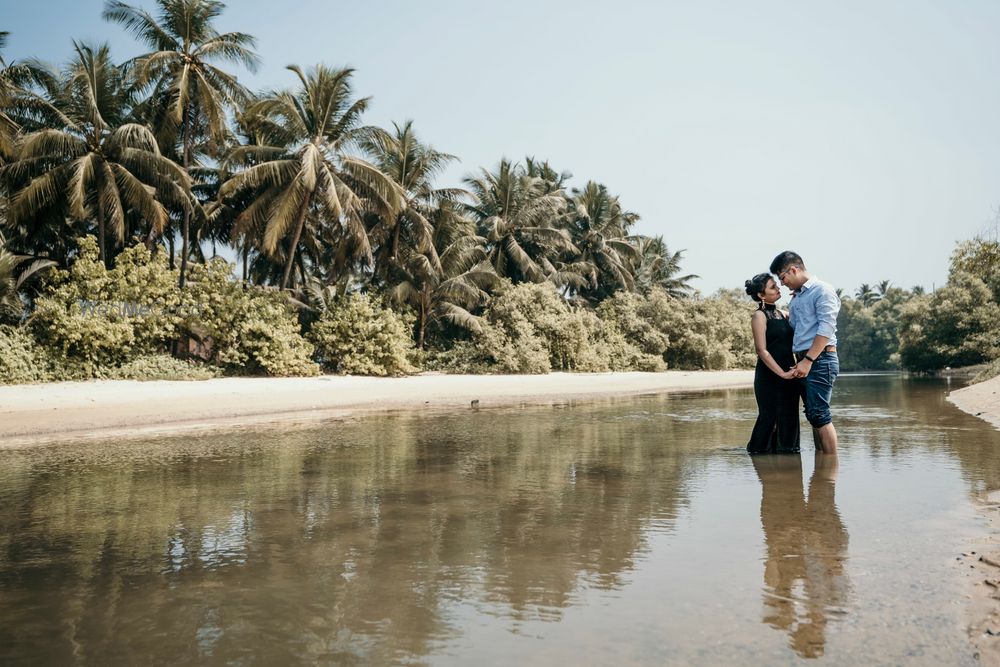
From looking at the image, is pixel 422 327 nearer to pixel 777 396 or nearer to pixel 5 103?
pixel 5 103

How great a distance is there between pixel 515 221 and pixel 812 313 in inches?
1169

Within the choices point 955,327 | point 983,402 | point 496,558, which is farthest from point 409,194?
point 955,327

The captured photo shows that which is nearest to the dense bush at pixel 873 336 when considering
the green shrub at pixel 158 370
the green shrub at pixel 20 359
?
the green shrub at pixel 158 370

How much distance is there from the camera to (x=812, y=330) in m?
6.61

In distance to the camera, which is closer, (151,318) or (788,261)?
(788,261)

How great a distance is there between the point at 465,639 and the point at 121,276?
21.7m

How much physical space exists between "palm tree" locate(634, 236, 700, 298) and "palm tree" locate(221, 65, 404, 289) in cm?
2697

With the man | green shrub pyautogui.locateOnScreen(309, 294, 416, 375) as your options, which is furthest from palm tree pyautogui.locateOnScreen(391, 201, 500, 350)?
the man

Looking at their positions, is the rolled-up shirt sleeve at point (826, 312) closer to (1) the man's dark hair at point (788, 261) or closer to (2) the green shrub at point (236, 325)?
(1) the man's dark hair at point (788, 261)

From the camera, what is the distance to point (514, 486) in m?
6.21

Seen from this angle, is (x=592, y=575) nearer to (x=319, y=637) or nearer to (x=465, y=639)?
(x=465, y=639)

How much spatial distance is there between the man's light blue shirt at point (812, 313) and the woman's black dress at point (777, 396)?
16cm

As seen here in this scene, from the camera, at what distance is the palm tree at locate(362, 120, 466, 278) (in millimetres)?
29383

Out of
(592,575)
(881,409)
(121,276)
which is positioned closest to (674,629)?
(592,575)
